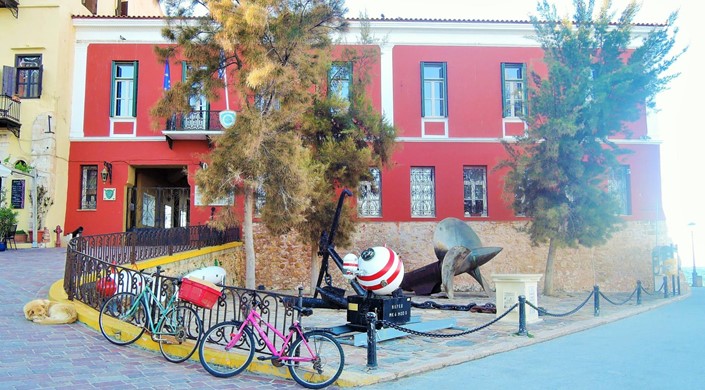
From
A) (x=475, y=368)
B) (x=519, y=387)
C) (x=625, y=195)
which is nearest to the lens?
(x=519, y=387)

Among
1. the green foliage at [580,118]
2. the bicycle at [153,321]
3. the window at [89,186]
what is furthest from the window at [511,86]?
the bicycle at [153,321]

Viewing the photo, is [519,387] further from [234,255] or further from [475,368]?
[234,255]

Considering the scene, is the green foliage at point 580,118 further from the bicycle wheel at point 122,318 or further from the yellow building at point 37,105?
the yellow building at point 37,105

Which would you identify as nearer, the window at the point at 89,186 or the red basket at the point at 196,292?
the red basket at the point at 196,292

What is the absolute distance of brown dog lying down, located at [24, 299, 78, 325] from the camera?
7.52 m

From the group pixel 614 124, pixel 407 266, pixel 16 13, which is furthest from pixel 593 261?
pixel 16 13

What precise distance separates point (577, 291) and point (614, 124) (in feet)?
20.2

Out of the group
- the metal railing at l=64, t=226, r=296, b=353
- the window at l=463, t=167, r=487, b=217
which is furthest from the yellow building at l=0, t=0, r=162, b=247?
the window at l=463, t=167, r=487, b=217

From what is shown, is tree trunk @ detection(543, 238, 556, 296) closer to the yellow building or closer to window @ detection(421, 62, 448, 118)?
window @ detection(421, 62, 448, 118)

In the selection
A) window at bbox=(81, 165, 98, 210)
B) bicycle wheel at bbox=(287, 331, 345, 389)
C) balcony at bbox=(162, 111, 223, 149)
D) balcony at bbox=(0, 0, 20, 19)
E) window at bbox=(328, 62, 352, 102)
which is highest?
balcony at bbox=(0, 0, 20, 19)

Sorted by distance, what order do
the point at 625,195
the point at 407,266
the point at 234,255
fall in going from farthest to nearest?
1. the point at 625,195
2. the point at 407,266
3. the point at 234,255

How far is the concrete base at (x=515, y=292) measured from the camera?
10.3 metres

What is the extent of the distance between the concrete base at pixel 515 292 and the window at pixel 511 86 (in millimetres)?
10009

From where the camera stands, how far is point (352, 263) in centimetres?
793
